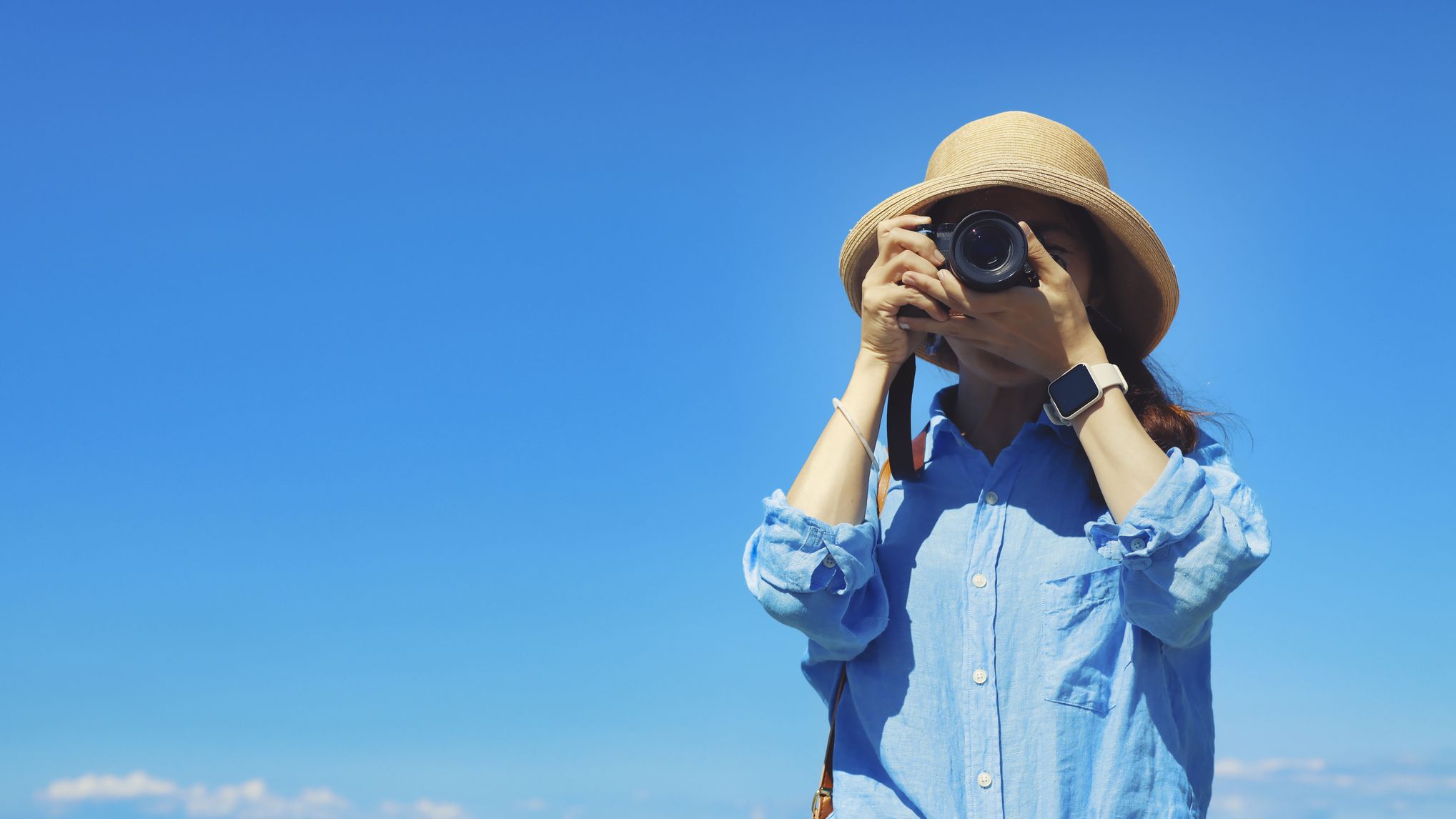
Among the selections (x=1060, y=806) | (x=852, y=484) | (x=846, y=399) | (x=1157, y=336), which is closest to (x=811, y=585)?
(x=852, y=484)

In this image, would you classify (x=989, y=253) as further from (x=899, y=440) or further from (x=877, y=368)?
(x=899, y=440)

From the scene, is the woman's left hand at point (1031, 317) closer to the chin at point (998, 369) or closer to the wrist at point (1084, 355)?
the wrist at point (1084, 355)

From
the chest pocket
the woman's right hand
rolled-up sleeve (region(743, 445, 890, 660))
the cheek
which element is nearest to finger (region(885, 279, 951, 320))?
the woman's right hand

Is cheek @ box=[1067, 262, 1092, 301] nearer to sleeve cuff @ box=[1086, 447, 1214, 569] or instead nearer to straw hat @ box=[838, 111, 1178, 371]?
straw hat @ box=[838, 111, 1178, 371]

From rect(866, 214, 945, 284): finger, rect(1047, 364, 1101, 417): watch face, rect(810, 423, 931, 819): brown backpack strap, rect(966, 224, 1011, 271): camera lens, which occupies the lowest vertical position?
rect(810, 423, 931, 819): brown backpack strap

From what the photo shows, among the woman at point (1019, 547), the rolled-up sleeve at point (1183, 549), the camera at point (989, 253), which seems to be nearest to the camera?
the rolled-up sleeve at point (1183, 549)

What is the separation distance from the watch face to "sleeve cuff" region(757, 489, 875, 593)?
0.56 metres

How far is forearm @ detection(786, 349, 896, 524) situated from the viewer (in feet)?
10.2

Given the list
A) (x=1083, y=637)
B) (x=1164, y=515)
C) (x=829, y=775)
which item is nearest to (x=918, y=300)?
(x=1164, y=515)

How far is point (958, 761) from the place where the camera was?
118 inches

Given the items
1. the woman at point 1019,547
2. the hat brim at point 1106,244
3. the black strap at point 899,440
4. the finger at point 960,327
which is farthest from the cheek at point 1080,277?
the black strap at point 899,440

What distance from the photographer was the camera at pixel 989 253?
9.82 feet

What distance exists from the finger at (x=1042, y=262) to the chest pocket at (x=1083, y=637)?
2.38 ft

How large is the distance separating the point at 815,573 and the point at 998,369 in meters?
0.77
